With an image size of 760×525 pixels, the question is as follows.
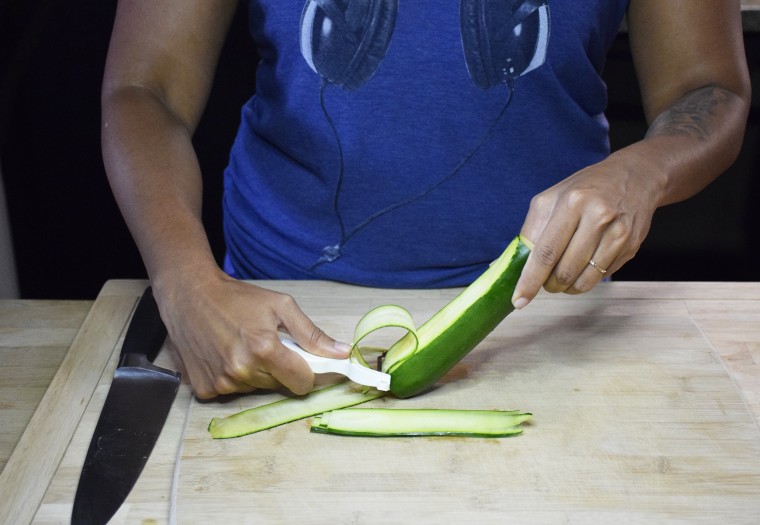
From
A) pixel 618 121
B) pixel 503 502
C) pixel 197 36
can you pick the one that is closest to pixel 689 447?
pixel 503 502

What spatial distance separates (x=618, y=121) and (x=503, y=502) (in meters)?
1.81

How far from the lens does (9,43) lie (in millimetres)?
2479

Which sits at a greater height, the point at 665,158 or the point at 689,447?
the point at 665,158

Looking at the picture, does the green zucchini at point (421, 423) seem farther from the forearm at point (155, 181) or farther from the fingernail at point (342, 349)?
the forearm at point (155, 181)

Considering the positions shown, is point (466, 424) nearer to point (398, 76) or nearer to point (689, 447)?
point (689, 447)

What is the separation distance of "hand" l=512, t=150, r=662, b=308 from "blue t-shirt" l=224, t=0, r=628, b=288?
0.90 ft

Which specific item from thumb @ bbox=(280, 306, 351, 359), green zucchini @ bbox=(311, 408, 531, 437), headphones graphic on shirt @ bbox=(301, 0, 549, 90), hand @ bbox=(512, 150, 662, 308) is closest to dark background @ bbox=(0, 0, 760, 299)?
headphones graphic on shirt @ bbox=(301, 0, 549, 90)

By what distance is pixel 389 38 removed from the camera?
1.53 meters

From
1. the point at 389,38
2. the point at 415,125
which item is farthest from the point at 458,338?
the point at 389,38

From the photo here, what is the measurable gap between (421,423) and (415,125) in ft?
1.81

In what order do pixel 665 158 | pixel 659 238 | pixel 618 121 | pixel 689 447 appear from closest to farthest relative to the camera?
pixel 689 447, pixel 665 158, pixel 618 121, pixel 659 238

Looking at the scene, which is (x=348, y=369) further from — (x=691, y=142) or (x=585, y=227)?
(x=691, y=142)

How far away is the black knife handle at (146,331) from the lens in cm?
142

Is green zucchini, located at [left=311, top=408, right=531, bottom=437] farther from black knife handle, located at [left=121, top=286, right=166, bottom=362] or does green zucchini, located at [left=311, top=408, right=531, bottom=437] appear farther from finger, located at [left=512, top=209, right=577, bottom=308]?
black knife handle, located at [left=121, top=286, right=166, bottom=362]
